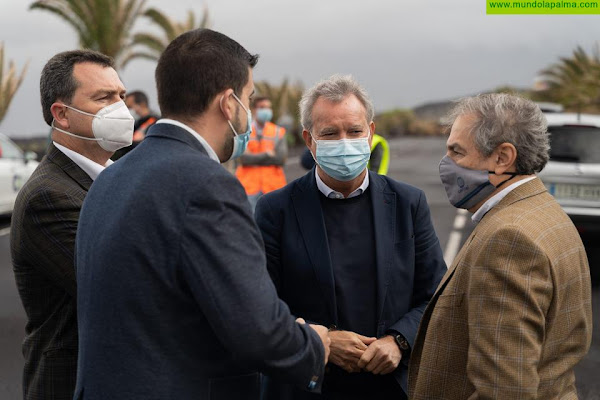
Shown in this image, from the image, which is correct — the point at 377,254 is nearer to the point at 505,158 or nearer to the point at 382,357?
the point at 382,357

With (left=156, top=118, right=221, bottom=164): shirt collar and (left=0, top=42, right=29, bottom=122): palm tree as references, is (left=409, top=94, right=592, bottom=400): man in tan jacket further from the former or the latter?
(left=0, top=42, right=29, bottom=122): palm tree

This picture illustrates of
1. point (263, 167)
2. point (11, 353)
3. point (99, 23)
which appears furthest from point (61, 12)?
point (11, 353)

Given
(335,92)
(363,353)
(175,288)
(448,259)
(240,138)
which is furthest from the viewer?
(448,259)

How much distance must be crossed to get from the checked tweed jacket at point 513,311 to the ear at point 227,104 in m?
0.86

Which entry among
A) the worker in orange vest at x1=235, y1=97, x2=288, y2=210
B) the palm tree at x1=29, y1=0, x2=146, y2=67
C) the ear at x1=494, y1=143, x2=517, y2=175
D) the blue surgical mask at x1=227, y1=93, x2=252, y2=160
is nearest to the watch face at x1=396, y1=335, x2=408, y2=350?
the ear at x1=494, y1=143, x2=517, y2=175

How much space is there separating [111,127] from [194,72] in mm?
1244

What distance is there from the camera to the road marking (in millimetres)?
8930

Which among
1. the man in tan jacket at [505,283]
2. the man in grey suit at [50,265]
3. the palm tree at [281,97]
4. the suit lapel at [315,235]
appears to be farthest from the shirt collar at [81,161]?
the palm tree at [281,97]

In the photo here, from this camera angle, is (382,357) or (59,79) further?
(59,79)

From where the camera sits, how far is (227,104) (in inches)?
77.0

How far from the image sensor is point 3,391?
496cm

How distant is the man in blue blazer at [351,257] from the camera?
2.71 m

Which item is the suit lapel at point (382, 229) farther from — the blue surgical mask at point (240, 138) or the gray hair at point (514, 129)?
the blue surgical mask at point (240, 138)

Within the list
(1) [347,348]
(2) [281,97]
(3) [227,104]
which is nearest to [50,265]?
(3) [227,104]
